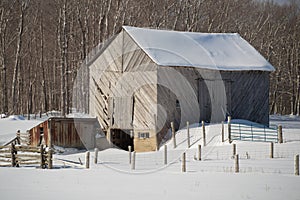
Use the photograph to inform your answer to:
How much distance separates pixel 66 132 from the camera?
3334cm

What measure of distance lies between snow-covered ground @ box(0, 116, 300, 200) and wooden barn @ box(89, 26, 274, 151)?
3.31m

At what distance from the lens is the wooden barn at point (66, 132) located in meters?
32.9

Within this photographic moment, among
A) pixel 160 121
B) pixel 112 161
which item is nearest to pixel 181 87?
pixel 160 121

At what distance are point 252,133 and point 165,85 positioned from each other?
633 centimetres

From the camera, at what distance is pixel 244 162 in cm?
2319

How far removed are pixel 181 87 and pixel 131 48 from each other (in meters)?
4.18

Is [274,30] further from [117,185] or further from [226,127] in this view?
[117,185]

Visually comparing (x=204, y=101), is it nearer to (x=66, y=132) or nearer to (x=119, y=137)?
(x=119, y=137)

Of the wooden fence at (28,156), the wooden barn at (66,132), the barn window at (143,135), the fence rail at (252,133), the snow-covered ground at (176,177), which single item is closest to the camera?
the snow-covered ground at (176,177)

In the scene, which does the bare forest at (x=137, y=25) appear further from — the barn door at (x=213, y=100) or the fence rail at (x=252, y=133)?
the fence rail at (x=252, y=133)

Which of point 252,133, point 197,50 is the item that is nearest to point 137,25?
point 197,50

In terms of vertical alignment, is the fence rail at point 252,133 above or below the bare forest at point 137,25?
below

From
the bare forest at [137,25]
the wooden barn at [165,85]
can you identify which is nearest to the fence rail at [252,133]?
the wooden barn at [165,85]

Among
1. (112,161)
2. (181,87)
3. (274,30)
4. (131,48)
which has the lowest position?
(112,161)
